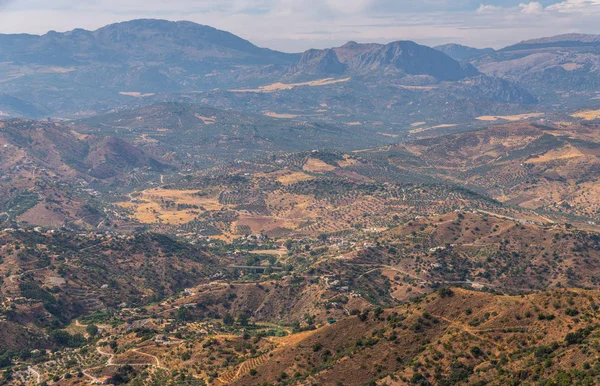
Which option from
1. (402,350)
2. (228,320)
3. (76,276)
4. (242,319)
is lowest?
(242,319)

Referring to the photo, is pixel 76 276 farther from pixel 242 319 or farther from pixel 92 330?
pixel 242 319

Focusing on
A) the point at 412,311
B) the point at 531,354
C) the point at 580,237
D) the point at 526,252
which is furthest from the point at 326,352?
the point at 580,237

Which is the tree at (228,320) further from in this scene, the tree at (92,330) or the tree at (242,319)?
the tree at (92,330)

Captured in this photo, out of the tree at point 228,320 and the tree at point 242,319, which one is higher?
the tree at point 228,320

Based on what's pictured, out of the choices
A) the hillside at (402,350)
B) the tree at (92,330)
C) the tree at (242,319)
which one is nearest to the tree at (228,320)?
the tree at (242,319)

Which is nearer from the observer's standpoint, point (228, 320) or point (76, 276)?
point (228, 320)

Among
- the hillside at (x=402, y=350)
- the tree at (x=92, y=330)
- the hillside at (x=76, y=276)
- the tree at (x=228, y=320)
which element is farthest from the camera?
the hillside at (x=76, y=276)

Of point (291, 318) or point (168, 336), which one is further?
point (291, 318)

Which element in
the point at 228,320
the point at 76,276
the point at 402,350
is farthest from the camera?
the point at 76,276

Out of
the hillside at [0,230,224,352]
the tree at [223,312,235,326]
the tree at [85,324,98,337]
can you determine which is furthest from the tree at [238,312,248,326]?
the tree at [85,324,98,337]

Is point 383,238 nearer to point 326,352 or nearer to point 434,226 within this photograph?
point 434,226

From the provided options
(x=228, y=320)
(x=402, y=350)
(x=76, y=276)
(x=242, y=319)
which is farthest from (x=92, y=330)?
(x=402, y=350)
